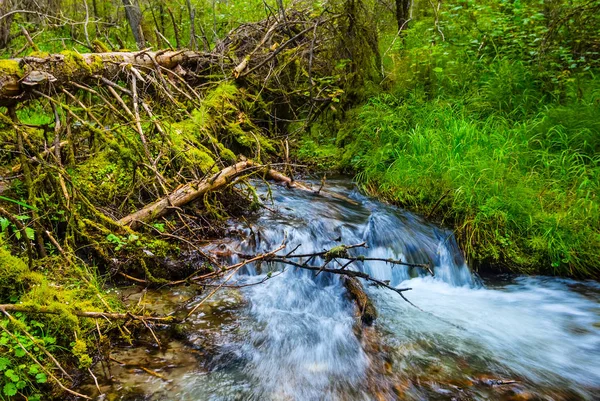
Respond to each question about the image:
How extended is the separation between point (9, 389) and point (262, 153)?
430 cm

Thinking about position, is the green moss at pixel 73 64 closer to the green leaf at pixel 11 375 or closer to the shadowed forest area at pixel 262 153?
the shadowed forest area at pixel 262 153

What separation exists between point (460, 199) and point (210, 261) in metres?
2.90

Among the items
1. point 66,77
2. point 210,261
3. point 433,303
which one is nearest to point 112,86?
point 66,77

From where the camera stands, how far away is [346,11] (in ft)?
21.1

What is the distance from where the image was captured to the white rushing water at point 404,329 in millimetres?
2412

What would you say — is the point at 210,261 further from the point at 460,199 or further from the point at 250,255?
the point at 460,199

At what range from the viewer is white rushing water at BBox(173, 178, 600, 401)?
2.41m

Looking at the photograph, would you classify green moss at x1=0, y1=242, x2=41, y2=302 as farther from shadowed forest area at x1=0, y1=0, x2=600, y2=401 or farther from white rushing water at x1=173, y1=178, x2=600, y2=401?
white rushing water at x1=173, y1=178, x2=600, y2=401

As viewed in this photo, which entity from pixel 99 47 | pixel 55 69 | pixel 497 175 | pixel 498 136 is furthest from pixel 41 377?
pixel 498 136

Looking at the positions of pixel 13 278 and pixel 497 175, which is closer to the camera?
pixel 13 278

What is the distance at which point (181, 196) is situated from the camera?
3.48 metres

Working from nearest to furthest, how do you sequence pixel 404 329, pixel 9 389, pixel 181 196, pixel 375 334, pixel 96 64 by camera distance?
pixel 9 389 < pixel 375 334 < pixel 404 329 < pixel 181 196 < pixel 96 64

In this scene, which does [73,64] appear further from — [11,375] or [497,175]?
[497,175]

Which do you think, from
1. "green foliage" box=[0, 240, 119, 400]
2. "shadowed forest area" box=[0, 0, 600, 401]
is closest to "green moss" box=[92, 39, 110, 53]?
"shadowed forest area" box=[0, 0, 600, 401]
